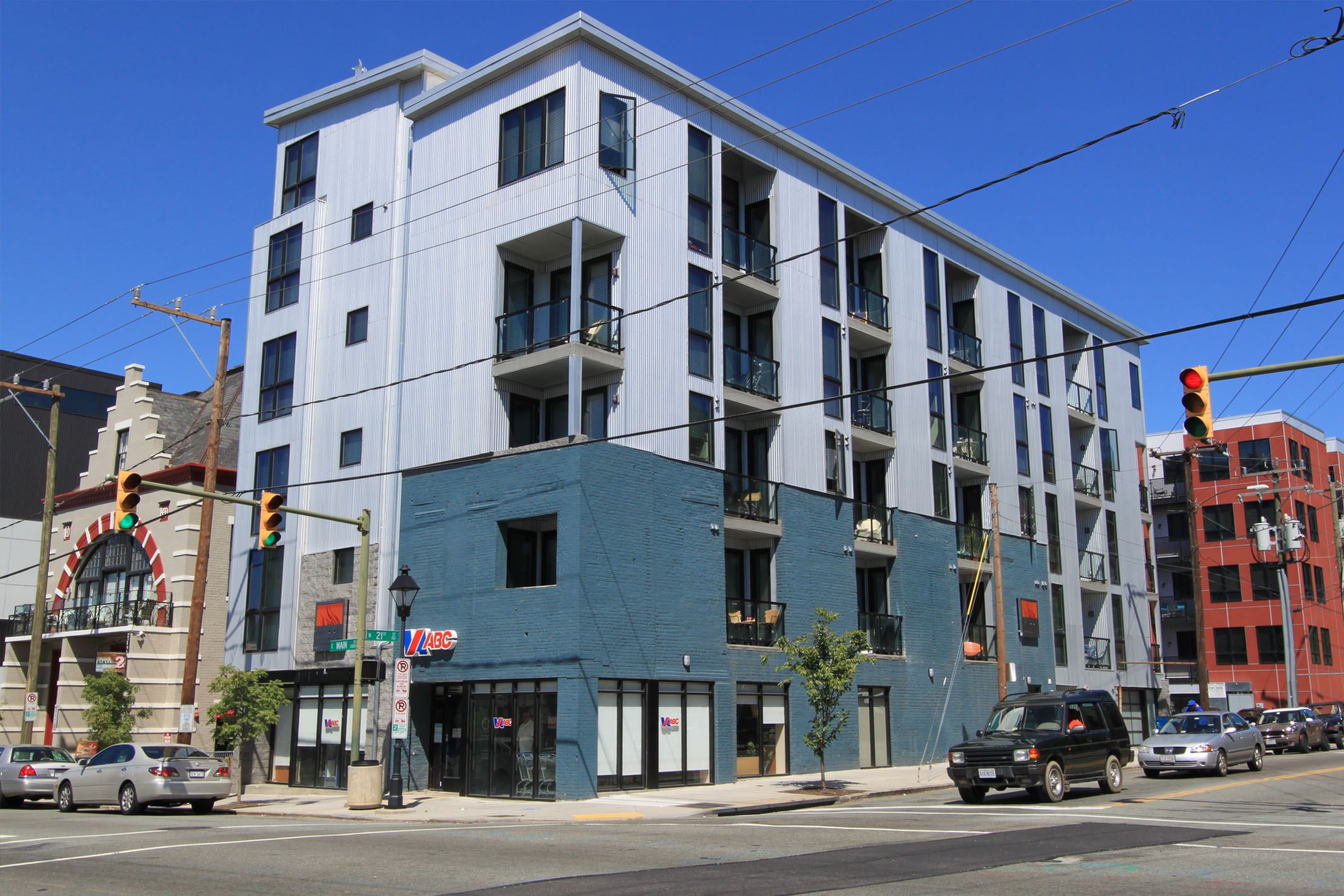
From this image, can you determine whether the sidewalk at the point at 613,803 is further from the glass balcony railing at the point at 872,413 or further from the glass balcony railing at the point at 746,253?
the glass balcony railing at the point at 746,253

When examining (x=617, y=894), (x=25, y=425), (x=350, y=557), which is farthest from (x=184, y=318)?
(x=25, y=425)

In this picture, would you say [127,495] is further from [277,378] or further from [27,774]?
[277,378]

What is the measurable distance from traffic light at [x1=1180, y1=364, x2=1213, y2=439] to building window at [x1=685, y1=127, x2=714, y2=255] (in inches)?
670

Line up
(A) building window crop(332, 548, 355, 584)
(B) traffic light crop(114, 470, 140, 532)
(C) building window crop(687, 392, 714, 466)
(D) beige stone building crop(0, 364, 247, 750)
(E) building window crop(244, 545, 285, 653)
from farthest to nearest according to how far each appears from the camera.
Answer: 1. (D) beige stone building crop(0, 364, 247, 750)
2. (E) building window crop(244, 545, 285, 653)
3. (A) building window crop(332, 548, 355, 584)
4. (C) building window crop(687, 392, 714, 466)
5. (B) traffic light crop(114, 470, 140, 532)

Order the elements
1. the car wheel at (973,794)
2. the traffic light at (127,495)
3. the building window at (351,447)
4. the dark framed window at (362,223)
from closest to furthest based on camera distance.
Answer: the traffic light at (127,495) → the car wheel at (973,794) → the building window at (351,447) → the dark framed window at (362,223)

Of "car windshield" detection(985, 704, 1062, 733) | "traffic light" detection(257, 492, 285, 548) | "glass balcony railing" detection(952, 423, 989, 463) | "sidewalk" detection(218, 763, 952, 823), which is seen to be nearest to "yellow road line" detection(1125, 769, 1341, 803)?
"car windshield" detection(985, 704, 1062, 733)

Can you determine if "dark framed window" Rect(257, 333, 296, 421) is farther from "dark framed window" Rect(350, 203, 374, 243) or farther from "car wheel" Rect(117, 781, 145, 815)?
"car wheel" Rect(117, 781, 145, 815)

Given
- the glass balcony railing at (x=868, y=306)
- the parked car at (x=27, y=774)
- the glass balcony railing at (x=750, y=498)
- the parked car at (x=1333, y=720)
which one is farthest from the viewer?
the parked car at (x=1333, y=720)

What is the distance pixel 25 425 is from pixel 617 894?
184 feet

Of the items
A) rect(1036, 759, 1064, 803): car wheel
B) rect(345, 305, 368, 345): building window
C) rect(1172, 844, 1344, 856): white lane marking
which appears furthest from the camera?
rect(345, 305, 368, 345): building window

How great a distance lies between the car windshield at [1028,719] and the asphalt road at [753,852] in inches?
52.9

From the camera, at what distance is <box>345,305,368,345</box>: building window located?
1262 inches

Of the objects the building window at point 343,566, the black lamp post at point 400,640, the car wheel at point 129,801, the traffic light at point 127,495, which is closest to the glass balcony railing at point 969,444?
the building window at point 343,566

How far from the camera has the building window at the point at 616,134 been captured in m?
28.0
